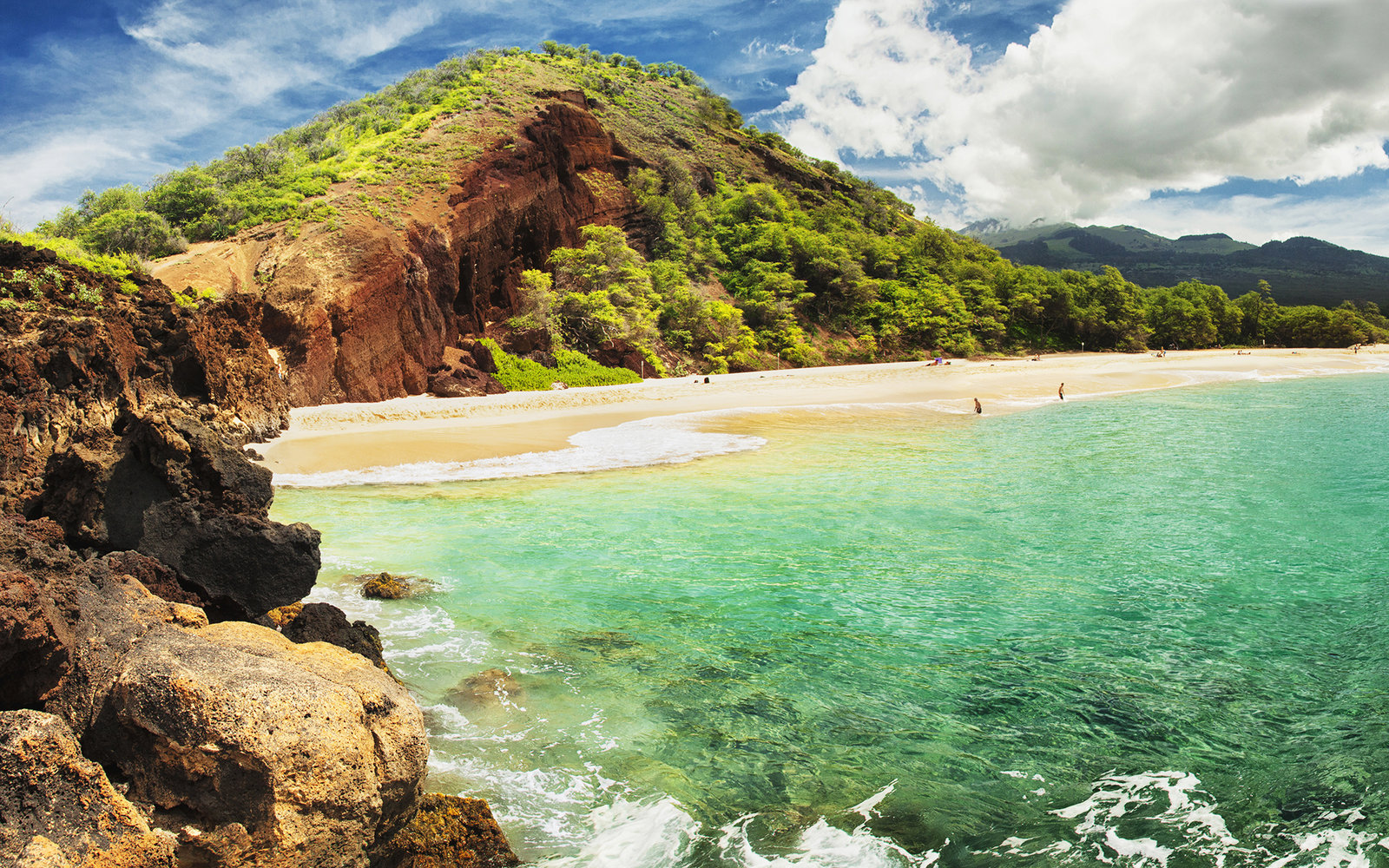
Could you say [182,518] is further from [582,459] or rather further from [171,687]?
[582,459]

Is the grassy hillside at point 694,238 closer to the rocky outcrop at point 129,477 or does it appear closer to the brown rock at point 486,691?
the rocky outcrop at point 129,477

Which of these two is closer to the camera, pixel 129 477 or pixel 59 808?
pixel 59 808

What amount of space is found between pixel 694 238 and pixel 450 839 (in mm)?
48544

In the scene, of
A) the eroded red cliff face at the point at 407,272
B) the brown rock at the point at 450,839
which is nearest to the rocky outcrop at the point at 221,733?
the brown rock at the point at 450,839

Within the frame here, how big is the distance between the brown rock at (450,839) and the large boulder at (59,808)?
44.6 inches

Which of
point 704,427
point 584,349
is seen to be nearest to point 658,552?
point 704,427

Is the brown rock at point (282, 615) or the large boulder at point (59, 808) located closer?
the large boulder at point (59, 808)

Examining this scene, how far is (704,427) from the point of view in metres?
23.6

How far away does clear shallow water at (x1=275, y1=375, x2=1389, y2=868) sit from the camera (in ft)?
15.1

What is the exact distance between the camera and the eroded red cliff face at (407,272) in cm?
2308

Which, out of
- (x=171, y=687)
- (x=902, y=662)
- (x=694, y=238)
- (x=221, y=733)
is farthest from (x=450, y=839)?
(x=694, y=238)

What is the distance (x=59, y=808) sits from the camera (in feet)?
9.48

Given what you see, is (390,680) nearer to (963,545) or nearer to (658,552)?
(658,552)

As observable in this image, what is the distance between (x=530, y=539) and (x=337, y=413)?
14.0 meters
